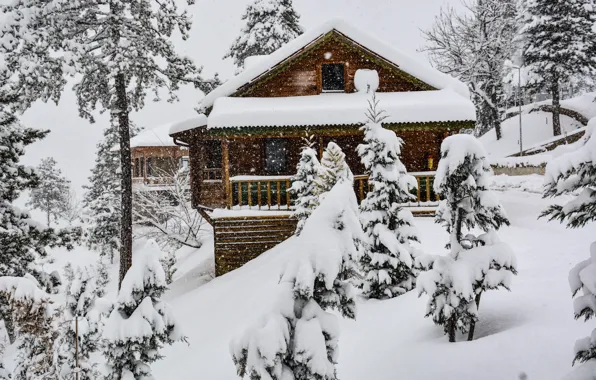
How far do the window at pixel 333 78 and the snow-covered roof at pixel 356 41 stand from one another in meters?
1.38

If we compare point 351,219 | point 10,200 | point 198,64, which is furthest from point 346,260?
point 198,64

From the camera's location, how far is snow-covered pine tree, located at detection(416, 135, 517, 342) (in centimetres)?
691

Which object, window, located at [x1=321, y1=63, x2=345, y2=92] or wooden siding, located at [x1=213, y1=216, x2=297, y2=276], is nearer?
wooden siding, located at [x1=213, y1=216, x2=297, y2=276]

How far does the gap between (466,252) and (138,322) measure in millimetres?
4898

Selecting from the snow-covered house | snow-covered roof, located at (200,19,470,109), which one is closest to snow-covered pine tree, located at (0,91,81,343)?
snow-covered roof, located at (200,19,470,109)

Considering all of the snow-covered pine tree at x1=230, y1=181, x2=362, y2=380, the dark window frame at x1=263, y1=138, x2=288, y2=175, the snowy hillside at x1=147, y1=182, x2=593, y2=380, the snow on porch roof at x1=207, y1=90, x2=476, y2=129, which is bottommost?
the snowy hillside at x1=147, y1=182, x2=593, y2=380

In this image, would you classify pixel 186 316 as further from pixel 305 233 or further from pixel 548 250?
pixel 548 250

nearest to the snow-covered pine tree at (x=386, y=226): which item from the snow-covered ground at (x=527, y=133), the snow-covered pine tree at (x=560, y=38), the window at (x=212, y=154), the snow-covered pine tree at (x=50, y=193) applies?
the window at (x=212, y=154)

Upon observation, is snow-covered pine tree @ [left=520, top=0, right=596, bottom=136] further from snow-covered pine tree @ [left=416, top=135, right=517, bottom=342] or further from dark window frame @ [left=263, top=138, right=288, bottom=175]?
snow-covered pine tree @ [left=416, top=135, right=517, bottom=342]

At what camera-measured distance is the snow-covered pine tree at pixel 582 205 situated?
4.57 metres

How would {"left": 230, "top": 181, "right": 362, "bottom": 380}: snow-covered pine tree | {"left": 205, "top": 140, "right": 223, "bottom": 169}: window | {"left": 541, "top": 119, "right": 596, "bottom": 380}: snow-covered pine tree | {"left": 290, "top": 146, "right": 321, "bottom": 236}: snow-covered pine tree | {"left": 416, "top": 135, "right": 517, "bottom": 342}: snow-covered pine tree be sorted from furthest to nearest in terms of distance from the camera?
1. {"left": 205, "top": 140, "right": 223, "bottom": 169}: window
2. {"left": 290, "top": 146, "right": 321, "bottom": 236}: snow-covered pine tree
3. {"left": 416, "top": 135, "right": 517, "bottom": 342}: snow-covered pine tree
4. {"left": 230, "top": 181, "right": 362, "bottom": 380}: snow-covered pine tree
5. {"left": 541, "top": 119, "right": 596, "bottom": 380}: snow-covered pine tree

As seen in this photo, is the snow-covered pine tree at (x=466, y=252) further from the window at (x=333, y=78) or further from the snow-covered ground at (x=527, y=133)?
the snow-covered ground at (x=527, y=133)

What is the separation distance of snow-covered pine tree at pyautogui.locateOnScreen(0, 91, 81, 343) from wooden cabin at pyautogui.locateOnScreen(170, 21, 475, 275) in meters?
5.14

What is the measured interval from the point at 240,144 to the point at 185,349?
9.77 m
